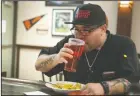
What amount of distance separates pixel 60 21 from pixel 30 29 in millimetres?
494

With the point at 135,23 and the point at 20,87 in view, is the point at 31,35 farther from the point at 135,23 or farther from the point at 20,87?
the point at 20,87

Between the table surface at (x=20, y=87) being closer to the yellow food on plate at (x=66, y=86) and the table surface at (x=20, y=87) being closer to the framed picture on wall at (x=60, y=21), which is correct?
the yellow food on plate at (x=66, y=86)

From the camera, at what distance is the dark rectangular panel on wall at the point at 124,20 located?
8.34 feet

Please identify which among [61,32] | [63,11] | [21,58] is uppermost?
[63,11]

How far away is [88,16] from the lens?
818 millimetres

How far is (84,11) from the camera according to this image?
0.83 meters

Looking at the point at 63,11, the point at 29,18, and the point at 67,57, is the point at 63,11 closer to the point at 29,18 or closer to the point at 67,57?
the point at 29,18

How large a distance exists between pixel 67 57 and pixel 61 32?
92.9 inches

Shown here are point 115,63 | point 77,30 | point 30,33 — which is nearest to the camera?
point 77,30

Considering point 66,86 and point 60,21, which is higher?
point 60,21

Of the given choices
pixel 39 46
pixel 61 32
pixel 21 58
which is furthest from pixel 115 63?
pixel 21 58

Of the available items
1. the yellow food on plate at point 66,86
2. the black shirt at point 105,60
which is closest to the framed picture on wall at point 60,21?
the black shirt at point 105,60

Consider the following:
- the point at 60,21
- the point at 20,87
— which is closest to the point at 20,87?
the point at 20,87

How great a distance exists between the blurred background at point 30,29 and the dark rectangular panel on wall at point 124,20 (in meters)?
0.20
